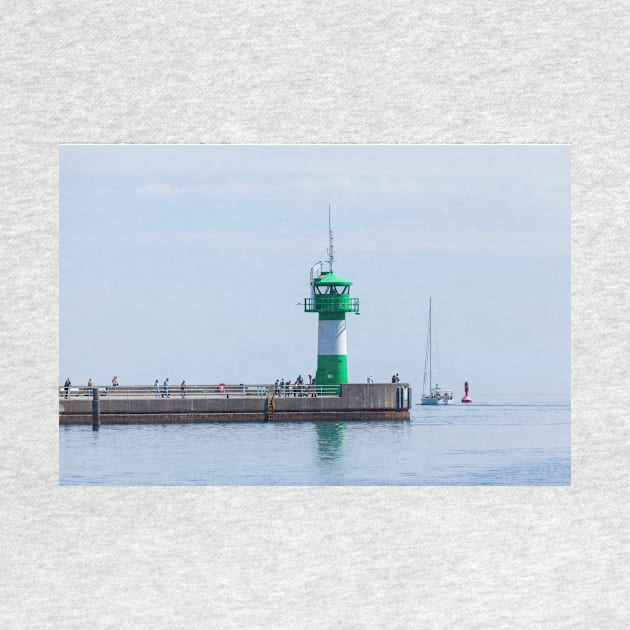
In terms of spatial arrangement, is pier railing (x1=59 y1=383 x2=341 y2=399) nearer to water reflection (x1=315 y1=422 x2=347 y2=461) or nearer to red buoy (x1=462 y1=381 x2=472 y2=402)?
water reflection (x1=315 y1=422 x2=347 y2=461)

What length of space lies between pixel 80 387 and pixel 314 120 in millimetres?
3034

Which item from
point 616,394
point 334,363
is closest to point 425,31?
point 616,394

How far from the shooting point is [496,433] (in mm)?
11375

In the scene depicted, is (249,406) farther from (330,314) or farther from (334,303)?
(334,303)

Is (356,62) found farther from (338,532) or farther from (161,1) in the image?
(338,532)

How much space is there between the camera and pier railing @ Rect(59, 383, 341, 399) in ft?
37.7

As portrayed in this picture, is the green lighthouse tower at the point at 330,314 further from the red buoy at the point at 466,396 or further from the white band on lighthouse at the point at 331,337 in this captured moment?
the red buoy at the point at 466,396

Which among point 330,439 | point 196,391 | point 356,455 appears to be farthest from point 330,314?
point 356,455

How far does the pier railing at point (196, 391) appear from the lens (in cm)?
1149

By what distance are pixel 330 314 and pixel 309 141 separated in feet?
16.1

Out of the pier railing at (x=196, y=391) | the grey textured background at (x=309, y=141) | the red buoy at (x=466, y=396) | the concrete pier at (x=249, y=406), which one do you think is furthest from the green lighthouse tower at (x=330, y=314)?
the grey textured background at (x=309, y=141)

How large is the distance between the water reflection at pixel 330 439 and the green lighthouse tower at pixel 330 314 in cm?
54

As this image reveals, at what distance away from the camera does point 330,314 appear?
1437cm

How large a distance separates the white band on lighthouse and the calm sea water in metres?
1.05
